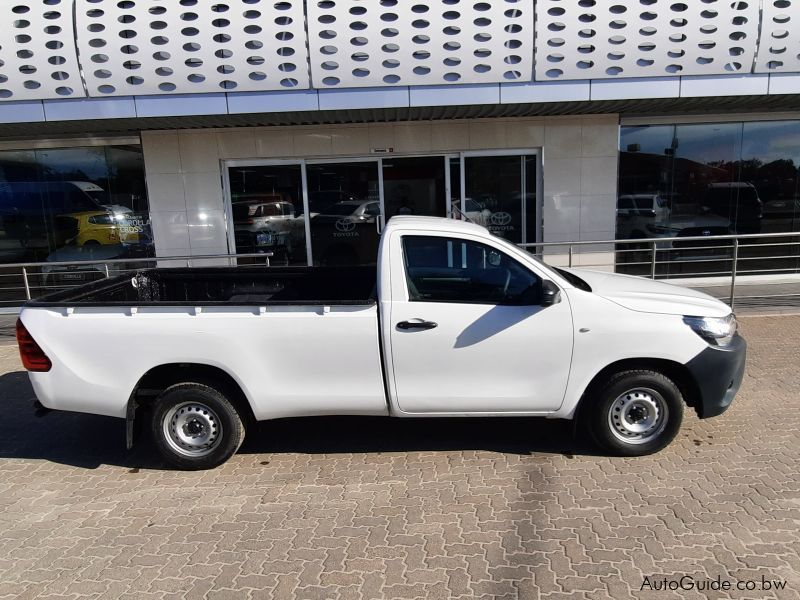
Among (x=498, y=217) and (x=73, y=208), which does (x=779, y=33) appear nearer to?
(x=498, y=217)

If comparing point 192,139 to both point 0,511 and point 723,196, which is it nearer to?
point 0,511

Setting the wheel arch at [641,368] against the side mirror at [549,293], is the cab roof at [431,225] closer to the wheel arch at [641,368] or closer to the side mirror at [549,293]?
the side mirror at [549,293]

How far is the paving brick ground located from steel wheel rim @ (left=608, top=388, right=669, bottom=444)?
191 millimetres

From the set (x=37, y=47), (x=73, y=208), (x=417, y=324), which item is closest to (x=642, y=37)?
(x=417, y=324)

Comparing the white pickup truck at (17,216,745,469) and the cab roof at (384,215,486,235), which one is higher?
the cab roof at (384,215,486,235)

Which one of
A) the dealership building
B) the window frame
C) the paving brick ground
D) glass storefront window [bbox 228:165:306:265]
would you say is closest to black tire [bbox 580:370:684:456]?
the paving brick ground

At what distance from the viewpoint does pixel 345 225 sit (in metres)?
10.7

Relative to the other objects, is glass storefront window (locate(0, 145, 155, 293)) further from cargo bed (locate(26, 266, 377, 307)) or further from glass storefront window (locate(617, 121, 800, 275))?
glass storefront window (locate(617, 121, 800, 275))

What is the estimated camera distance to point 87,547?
358cm

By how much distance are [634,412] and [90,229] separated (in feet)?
33.1

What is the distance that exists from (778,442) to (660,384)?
1.24m

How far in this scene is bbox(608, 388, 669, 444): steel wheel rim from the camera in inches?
170

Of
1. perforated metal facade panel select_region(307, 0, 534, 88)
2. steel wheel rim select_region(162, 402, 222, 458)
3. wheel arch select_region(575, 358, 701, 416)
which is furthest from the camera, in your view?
perforated metal facade panel select_region(307, 0, 534, 88)

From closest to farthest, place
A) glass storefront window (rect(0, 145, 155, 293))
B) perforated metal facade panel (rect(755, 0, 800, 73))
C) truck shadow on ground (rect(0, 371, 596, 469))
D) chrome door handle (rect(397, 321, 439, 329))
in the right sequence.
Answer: chrome door handle (rect(397, 321, 439, 329)) < truck shadow on ground (rect(0, 371, 596, 469)) < perforated metal facade panel (rect(755, 0, 800, 73)) < glass storefront window (rect(0, 145, 155, 293))
